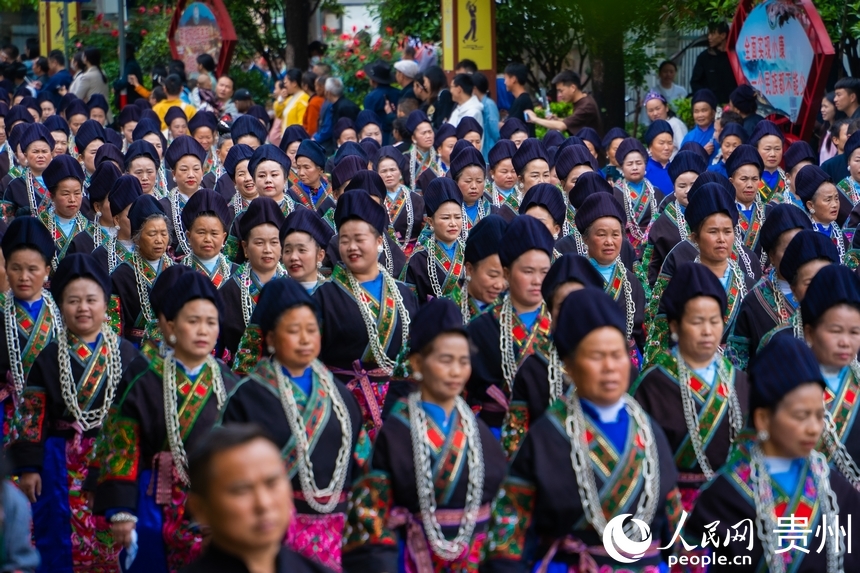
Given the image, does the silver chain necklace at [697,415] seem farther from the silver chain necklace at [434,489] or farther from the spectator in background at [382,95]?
the spectator in background at [382,95]

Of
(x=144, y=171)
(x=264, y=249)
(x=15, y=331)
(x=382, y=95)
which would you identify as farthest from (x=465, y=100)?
(x=15, y=331)

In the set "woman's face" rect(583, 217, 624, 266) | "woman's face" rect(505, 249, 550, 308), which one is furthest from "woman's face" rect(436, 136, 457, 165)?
"woman's face" rect(505, 249, 550, 308)

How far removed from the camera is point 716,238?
7812 millimetres

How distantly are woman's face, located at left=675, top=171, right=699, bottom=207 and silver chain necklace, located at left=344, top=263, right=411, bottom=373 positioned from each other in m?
4.26

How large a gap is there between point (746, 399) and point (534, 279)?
1.28 meters

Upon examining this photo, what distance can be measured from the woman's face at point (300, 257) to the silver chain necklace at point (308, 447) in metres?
2.29

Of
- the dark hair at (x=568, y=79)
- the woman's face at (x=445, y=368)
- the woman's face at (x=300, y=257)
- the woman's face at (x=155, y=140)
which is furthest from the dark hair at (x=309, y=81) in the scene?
the woman's face at (x=445, y=368)

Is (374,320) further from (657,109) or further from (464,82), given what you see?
(657,109)

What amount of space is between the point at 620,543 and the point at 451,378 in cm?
79

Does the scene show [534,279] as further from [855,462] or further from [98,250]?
[98,250]

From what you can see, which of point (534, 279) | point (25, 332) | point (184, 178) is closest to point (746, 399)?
point (534, 279)

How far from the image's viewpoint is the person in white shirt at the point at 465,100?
48.0 ft

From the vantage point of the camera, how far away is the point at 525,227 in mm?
6629

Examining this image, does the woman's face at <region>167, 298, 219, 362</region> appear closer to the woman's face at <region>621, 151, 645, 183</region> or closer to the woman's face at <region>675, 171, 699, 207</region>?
the woman's face at <region>675, 171, 699, 207</region>
